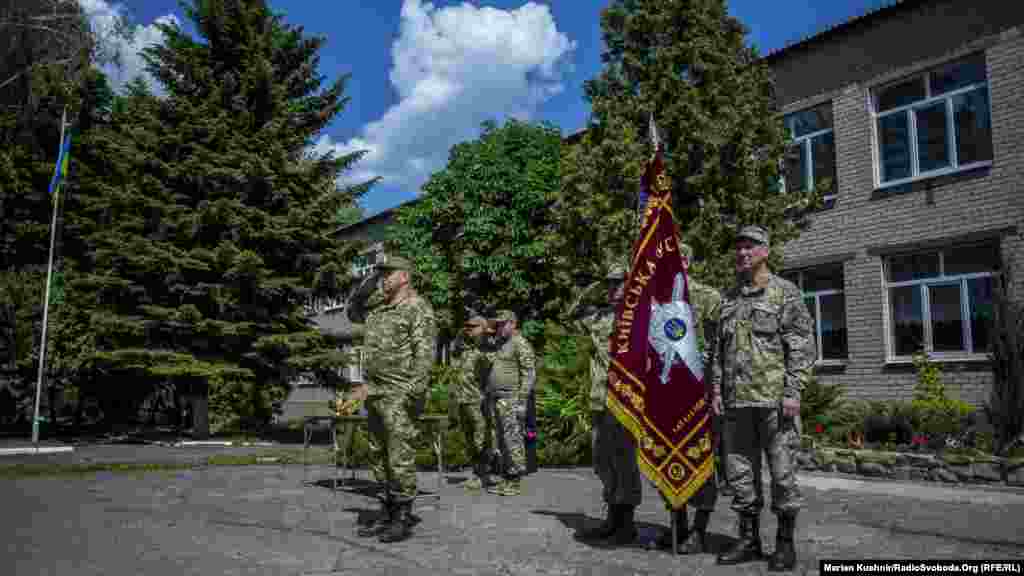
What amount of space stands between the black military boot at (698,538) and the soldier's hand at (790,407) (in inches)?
40.4

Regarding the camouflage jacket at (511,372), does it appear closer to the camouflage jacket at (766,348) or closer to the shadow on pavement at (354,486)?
the shadow on pavement at (354,486)

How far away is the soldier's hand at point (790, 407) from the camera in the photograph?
5316 millimetres

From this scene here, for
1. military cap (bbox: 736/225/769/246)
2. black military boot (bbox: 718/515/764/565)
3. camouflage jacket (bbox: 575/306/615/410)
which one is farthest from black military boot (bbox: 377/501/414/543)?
military cap (bbox: 736/225/769/246)

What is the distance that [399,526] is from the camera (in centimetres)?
643

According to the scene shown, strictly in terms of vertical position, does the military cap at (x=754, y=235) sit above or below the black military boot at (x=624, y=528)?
above

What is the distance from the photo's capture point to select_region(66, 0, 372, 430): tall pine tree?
19.2 m

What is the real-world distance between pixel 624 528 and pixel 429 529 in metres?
1.77

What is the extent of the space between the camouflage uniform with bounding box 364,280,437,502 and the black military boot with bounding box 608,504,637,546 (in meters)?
1.62

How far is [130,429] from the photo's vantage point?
2509 centimetres

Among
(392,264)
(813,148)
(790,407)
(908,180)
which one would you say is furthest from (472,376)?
(813,148)

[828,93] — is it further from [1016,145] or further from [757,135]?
[757,135]

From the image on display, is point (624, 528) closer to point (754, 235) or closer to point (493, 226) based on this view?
point (754, 235)

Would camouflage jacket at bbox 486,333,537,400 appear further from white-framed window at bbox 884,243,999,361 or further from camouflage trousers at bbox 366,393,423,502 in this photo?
white-framed window at bbox 884,243,999,361

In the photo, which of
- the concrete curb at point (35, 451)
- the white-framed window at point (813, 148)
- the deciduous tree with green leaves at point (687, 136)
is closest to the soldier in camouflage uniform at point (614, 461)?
the deciduous tree with green leaves at point (687, 136)
